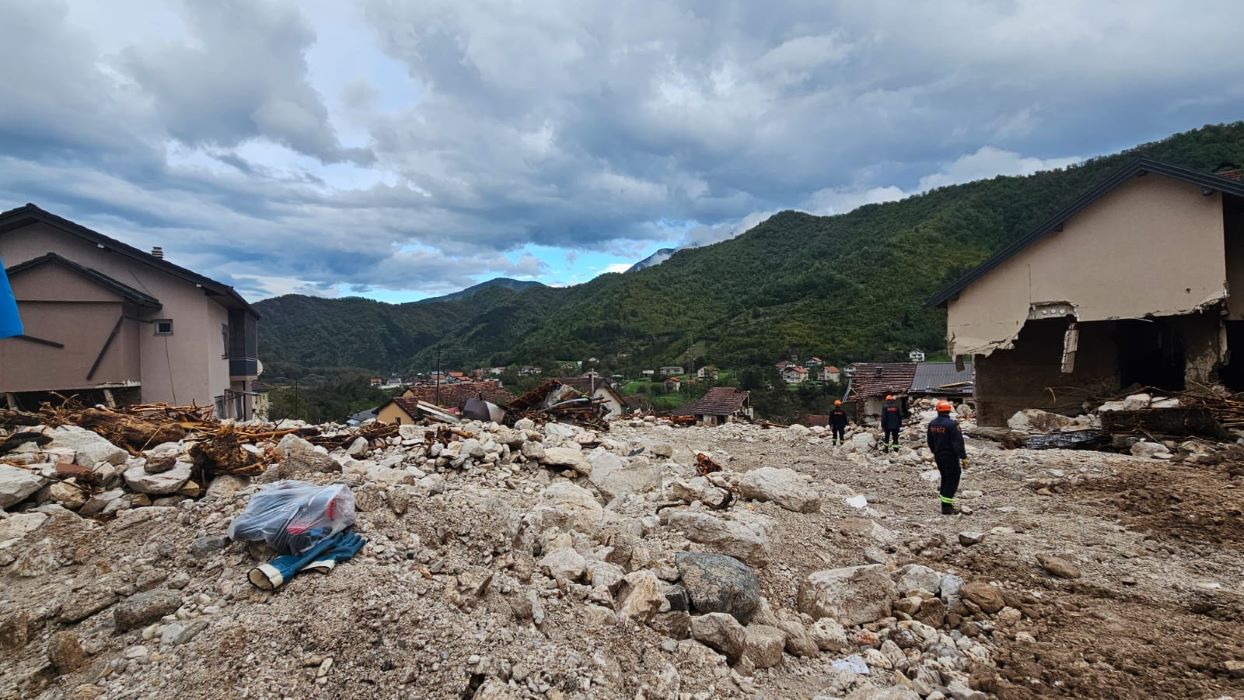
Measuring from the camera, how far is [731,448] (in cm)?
1138

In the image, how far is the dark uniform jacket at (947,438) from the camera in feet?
20.0

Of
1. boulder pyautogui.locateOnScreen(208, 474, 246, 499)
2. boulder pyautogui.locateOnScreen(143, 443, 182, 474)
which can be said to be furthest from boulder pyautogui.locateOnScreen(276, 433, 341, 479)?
boulder pyautogui.locateOnScreen(143, 443, 182, 474)

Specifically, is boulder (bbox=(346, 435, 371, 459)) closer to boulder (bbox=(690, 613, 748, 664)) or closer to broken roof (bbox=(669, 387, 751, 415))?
boulder (bbox=(690, 613, 748, 664))

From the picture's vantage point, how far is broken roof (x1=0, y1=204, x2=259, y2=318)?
12.5 m

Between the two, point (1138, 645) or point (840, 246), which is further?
point (840, 246)

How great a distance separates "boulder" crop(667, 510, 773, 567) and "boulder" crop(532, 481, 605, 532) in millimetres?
747

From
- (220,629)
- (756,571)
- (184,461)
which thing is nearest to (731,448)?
(756,571)

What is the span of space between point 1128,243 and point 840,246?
Answer: 53959mm

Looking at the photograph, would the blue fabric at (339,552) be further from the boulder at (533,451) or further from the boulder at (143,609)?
the boulder at (533,451)

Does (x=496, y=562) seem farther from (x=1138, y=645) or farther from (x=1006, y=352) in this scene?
(x=1006, y=352)

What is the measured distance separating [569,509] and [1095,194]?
10.8m

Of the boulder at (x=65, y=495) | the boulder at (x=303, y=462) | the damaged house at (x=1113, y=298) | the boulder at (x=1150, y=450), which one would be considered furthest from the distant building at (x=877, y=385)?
the boulder at (x=65, y=495)

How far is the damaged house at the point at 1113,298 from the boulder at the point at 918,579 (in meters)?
8.81

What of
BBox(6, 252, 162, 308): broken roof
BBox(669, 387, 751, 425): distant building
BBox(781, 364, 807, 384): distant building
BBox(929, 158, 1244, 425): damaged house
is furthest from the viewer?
BBox(781, 364, 807, 384): distant building
